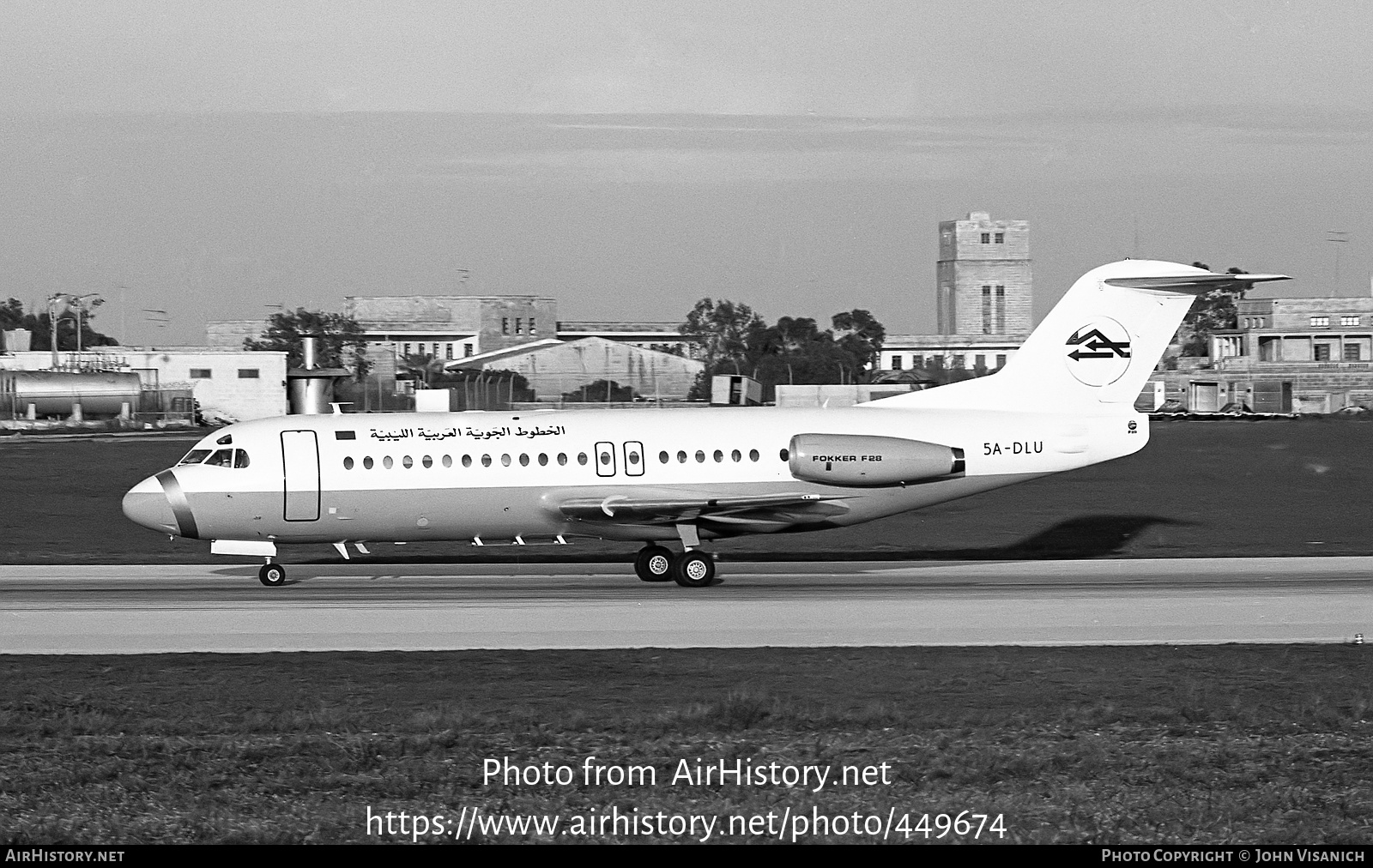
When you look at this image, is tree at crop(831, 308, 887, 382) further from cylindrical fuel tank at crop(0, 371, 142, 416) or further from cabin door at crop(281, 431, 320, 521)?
cabin door at crop(281, 431, 320, 521)

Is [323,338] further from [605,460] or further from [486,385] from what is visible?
[605,460]

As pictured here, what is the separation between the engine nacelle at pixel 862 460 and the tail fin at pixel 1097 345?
6.65 ft

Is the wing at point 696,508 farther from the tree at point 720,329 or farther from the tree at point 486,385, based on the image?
the tree at point 720,329

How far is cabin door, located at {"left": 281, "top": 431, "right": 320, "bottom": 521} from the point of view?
27172 millimetres

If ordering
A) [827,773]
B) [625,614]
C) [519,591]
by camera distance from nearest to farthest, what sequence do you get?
[827,773] < [625,614] < [519,591]

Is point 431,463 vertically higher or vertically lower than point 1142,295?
lower

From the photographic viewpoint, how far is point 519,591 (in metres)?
26.4

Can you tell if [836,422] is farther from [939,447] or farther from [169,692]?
[169,692]

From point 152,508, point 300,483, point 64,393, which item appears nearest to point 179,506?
point 152,508

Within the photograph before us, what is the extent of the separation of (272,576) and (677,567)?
7192 millimetres

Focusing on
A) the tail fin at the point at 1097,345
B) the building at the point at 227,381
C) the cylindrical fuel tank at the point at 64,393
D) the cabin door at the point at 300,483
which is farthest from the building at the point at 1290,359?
the cabin door at the point at 300,483
